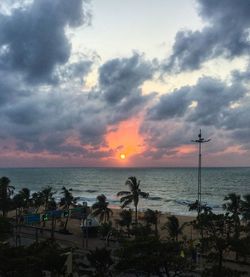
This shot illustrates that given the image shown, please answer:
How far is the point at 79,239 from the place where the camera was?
68000 millimetres

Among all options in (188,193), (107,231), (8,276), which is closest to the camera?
(8,276)

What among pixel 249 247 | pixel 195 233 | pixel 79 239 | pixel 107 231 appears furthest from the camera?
pixel 195 233

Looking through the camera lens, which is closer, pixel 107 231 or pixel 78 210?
pixel 107 231

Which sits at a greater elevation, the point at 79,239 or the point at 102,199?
the point at 102,199

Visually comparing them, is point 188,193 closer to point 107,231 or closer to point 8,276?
point 107,231

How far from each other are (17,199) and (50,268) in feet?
186

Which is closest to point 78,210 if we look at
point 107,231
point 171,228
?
point 107,231

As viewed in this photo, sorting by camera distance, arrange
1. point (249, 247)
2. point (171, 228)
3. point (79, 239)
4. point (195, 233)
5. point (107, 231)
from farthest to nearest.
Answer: point (195, 233)
point (79, 239)
point (107, 231)
point (171, 228)
point (249, 247)

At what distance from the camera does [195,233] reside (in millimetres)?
78125

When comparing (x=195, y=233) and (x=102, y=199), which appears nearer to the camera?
(x=102, y=199)

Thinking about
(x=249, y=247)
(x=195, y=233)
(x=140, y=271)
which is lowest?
(x=195, y=233)

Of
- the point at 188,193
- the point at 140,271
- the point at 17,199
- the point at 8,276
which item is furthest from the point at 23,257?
the point at 188,193

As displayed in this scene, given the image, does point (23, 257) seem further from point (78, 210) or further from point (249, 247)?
point (78, 210)

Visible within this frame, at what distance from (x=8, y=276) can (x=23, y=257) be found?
1.57 meters
